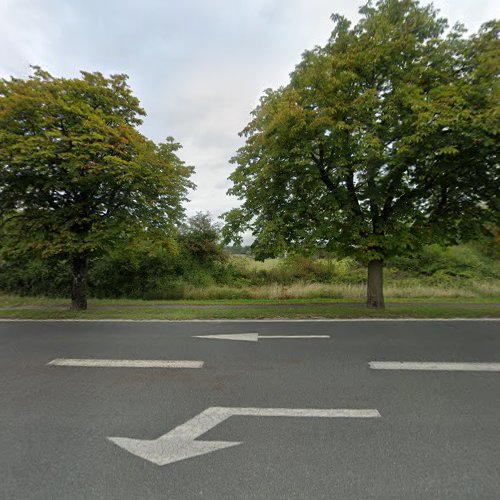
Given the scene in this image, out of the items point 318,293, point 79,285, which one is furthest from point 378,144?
→ point 79,285

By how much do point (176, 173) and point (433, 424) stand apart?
9.85m

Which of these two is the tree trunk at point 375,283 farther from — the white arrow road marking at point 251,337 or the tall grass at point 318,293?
the tall grass at point 318,293

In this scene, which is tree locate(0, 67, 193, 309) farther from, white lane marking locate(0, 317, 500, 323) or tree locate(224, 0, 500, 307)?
tree locate(224, 0, 500, 307)

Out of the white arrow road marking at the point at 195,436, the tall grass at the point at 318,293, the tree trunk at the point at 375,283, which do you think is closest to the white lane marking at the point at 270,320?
the tree trunk at the point at 375,283

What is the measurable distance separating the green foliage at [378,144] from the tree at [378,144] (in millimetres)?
33

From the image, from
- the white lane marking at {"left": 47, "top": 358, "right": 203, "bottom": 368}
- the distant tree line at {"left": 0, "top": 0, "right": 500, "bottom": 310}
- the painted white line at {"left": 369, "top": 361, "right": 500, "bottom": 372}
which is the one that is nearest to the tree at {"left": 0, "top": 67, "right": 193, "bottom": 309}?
the distant tree line at {"left": 0, "top": 0, "right": 500, "bottom": 310}

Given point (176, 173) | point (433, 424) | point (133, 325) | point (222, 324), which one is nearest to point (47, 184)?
point (176, 173)

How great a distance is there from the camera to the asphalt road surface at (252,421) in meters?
2.36

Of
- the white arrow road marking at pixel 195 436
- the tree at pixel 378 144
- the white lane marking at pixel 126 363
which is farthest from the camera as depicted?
the tree at pixel 378 144

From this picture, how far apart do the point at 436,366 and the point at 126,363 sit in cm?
559

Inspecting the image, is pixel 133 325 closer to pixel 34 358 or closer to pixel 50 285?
pixel 34 358

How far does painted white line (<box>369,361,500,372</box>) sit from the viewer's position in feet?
15.3

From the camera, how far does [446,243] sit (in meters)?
9.72

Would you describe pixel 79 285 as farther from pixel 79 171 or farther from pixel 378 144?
pixel 378 144
